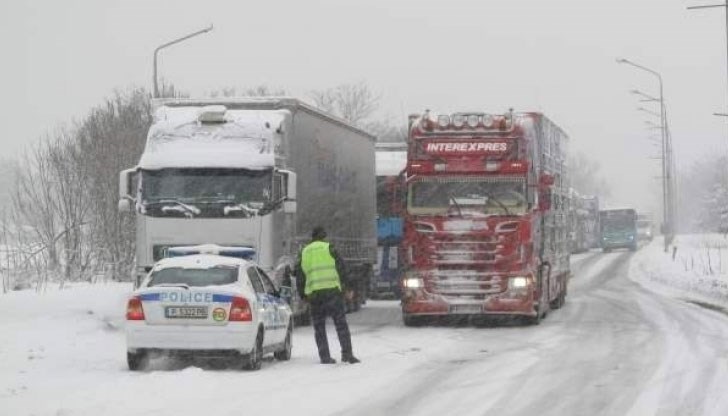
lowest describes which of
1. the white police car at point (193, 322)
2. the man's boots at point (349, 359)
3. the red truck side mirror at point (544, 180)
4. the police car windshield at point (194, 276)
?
the man's boots at point (349, 359)

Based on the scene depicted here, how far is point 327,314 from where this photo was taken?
16500 millimetres

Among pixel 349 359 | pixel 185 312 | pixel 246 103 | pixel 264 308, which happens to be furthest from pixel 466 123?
pixel 185 312

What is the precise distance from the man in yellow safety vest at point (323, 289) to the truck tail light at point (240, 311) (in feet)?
5.31

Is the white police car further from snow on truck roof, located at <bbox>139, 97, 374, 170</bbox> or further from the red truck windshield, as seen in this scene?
the red truck windshield

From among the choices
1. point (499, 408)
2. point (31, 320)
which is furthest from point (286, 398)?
point (31, 320)

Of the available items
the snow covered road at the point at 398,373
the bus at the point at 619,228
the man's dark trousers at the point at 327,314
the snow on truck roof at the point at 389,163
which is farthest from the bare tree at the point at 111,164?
the bus at the point at 619,228

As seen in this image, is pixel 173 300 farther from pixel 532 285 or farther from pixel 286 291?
pixel 532 285

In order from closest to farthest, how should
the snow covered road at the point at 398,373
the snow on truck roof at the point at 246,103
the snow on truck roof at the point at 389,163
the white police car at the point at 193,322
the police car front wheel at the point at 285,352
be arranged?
the snow covered road at the point at 398,373 → the white police car at the point at 193,322 → the police car front wheel at the point at 285,352 → the snow on truck roof at the point at 246,103 → the snow on truck roof at the point at 389,163

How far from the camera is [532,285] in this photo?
22.2 m

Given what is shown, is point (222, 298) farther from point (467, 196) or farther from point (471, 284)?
point (467, 196)

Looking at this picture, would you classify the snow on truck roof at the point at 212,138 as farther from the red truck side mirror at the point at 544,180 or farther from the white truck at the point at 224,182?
the red truck side mirror at the point at 544,180

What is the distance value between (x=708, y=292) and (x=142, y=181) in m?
19.3

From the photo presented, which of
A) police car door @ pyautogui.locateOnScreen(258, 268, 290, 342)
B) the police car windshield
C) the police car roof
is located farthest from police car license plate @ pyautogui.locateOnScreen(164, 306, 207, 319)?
police car door @ pyautogui.locateOnScreen(258, 268, 290, 342)

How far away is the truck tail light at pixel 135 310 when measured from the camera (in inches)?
580
